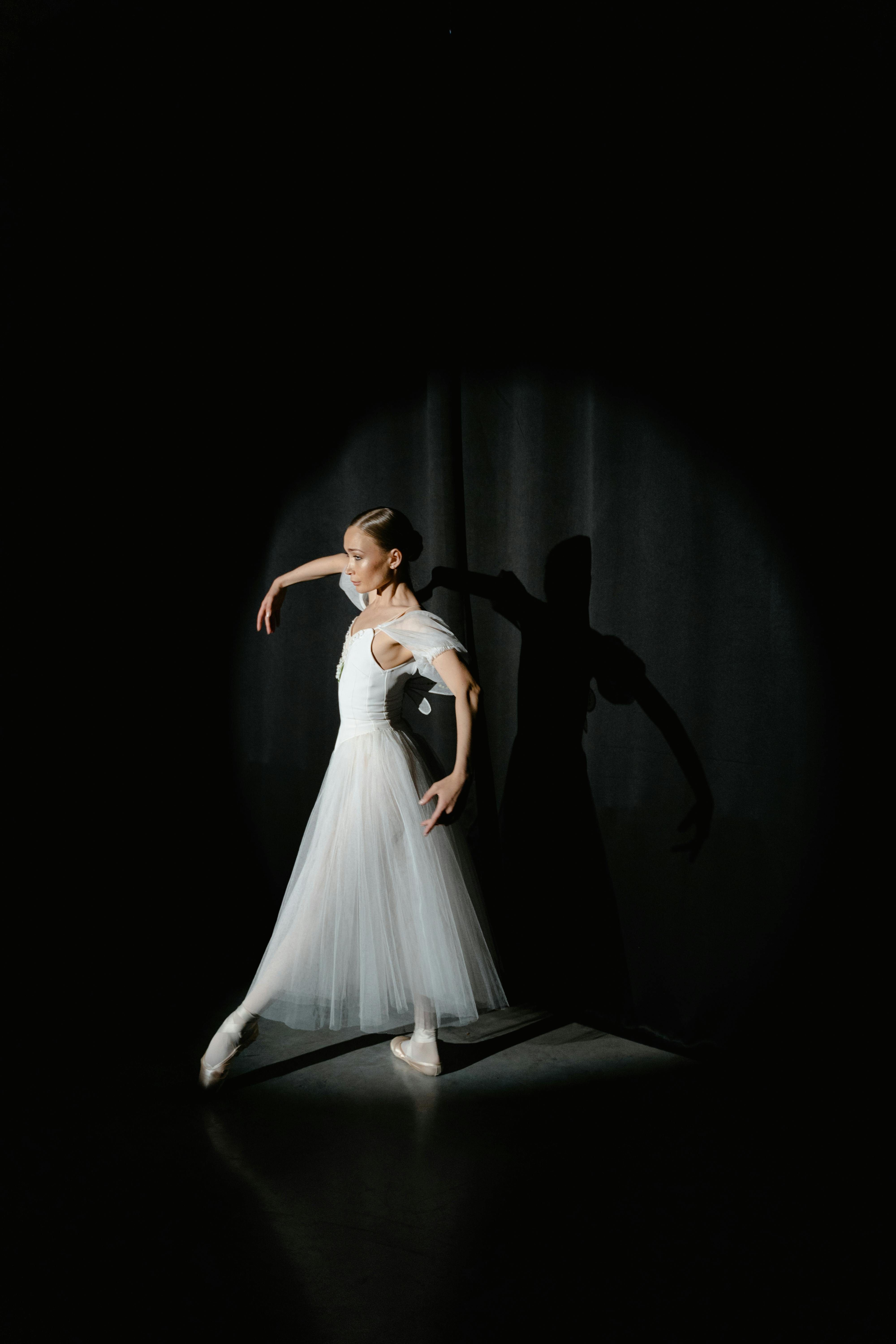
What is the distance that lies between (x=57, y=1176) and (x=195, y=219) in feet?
8.74

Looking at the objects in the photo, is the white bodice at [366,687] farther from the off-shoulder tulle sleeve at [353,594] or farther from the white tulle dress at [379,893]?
the off-shoulder tulle sleeve at [353,594]

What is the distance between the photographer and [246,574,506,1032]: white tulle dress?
218 cm

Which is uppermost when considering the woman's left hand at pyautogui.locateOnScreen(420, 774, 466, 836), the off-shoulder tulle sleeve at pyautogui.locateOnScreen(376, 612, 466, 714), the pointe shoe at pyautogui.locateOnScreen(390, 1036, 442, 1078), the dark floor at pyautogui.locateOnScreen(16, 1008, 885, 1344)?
the off-shoulder tulle sleeve at pyautogui.locateOnScreen(376, 612, 466, 714)

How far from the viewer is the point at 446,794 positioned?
6.91 ft

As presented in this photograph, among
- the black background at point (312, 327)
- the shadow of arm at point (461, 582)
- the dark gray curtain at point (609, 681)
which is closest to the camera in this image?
the black background at point (312, 327)

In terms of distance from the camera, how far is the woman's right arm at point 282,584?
98.8 inches

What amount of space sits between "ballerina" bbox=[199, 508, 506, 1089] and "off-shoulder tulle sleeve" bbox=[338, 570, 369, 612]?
0.10 m

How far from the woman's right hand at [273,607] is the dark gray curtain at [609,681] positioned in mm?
Result: 444

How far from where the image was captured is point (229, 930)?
11.1 ft

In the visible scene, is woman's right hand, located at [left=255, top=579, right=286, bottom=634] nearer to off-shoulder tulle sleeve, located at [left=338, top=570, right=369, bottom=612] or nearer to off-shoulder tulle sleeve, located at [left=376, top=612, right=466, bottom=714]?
off-shoulder tulle sleeve, located at [left=338, top=570, right=369, bottom=612]

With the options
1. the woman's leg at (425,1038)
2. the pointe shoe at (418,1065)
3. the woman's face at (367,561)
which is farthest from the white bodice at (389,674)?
the pointe shoe at (418,1065)

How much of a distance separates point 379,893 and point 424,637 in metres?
0.59

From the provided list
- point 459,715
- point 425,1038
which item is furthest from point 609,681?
point 425,1038

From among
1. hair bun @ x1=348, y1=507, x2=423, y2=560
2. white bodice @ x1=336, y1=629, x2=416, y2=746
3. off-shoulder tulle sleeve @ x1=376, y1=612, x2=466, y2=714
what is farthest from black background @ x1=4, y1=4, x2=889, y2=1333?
white bodice @ x1=336, y1=629, x2=416, y2=746
